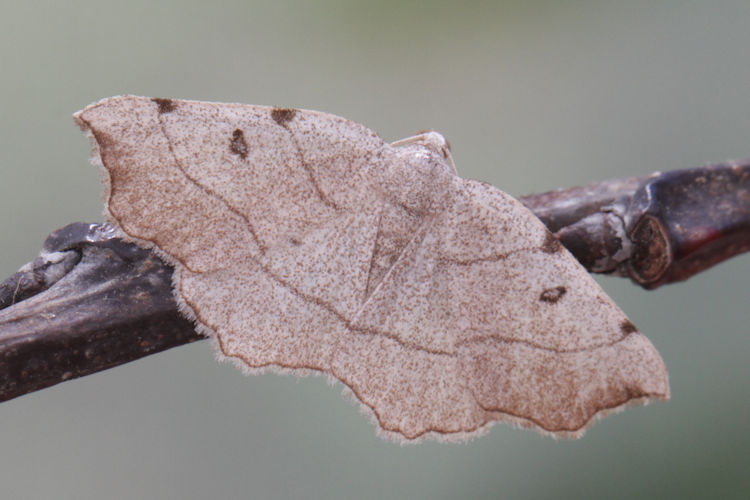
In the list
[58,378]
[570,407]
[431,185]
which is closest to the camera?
[58,378]

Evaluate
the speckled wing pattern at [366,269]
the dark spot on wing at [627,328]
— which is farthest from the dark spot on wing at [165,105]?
the dark spot on wing at [627,328]

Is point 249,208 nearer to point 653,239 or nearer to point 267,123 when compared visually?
point 267,123

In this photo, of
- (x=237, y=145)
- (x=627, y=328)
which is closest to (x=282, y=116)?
(x=237, y=145)

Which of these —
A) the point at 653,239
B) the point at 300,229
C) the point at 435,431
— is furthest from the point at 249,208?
the point at 653,239

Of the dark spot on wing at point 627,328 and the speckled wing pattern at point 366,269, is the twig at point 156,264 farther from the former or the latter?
the dark spot on wing at point 627,328

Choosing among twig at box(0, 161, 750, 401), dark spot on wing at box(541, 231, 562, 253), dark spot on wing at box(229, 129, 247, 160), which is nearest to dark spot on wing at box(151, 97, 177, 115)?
dark spot on wing at box(229, 129, 247, 160)

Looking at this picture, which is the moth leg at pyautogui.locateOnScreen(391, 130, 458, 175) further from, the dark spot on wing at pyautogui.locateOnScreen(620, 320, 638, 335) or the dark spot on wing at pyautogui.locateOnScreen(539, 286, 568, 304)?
the dark spot on wing at pyautogui.locateOnScreen(620, 320, 638, 335)

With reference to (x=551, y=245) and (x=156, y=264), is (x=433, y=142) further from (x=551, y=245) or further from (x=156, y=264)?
(x=156, y=264)
